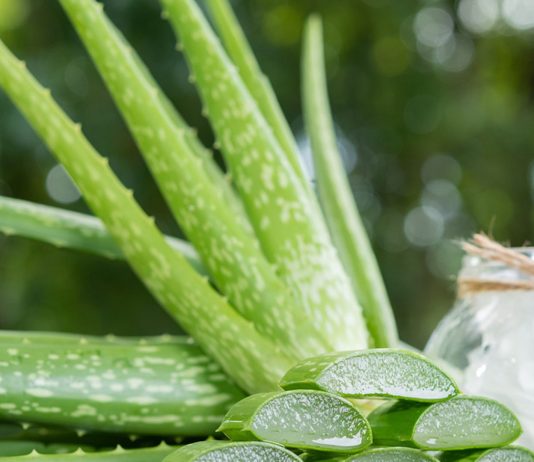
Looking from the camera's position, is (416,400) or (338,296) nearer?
(416,400)

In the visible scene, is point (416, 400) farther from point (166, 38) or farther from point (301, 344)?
point (166, 38)

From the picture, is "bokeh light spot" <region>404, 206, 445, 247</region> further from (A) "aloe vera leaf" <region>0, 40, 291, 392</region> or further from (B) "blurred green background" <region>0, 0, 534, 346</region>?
(A) "aloe vera leaf" <region>0, 40, 291, 392</region>

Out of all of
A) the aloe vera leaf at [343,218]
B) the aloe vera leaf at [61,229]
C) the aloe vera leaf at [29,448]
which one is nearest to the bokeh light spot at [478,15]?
the aloe vera leaf at [343,218]

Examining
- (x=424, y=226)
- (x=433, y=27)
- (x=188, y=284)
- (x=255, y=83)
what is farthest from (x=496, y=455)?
(x=433, y=27)

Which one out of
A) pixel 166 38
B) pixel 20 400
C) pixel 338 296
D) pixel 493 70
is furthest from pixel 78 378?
pixel 493 70

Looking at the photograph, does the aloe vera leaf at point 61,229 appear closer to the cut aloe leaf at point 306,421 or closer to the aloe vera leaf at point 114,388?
the aloe vera leaf at point 114,388
